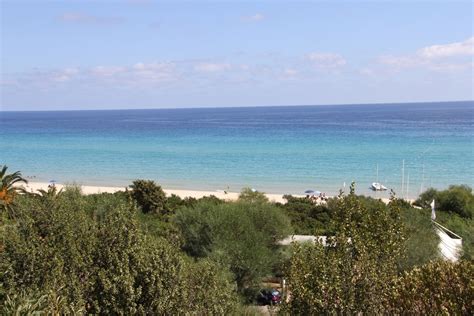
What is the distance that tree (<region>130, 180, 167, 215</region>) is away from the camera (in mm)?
37719

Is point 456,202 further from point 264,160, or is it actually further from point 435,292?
point 264,160

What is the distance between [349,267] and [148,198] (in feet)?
96.8

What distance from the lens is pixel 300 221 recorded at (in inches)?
1426

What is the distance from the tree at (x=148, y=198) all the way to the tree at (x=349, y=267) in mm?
28227

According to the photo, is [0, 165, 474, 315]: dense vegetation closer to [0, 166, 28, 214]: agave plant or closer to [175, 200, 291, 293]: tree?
[0, 166, 28, 214]: agave plant

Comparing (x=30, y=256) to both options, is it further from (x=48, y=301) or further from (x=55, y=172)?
(x=55, y=172)

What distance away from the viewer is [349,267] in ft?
30.6

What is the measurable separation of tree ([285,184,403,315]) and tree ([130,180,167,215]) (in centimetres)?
2823

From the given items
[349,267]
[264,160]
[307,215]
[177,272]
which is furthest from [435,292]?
[264,160]

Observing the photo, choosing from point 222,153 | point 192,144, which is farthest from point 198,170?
point 192,144

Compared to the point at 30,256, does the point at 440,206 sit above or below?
below

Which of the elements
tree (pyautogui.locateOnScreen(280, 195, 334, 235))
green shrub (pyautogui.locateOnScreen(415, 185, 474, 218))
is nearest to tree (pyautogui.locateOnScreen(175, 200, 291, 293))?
tree (pyautogui.locateOnScreen(280, 195, 334, 235))

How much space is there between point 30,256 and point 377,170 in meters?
64.8

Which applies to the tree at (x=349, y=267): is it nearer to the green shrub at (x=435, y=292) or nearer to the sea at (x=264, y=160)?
the green shrub at (x=435, y=292)
